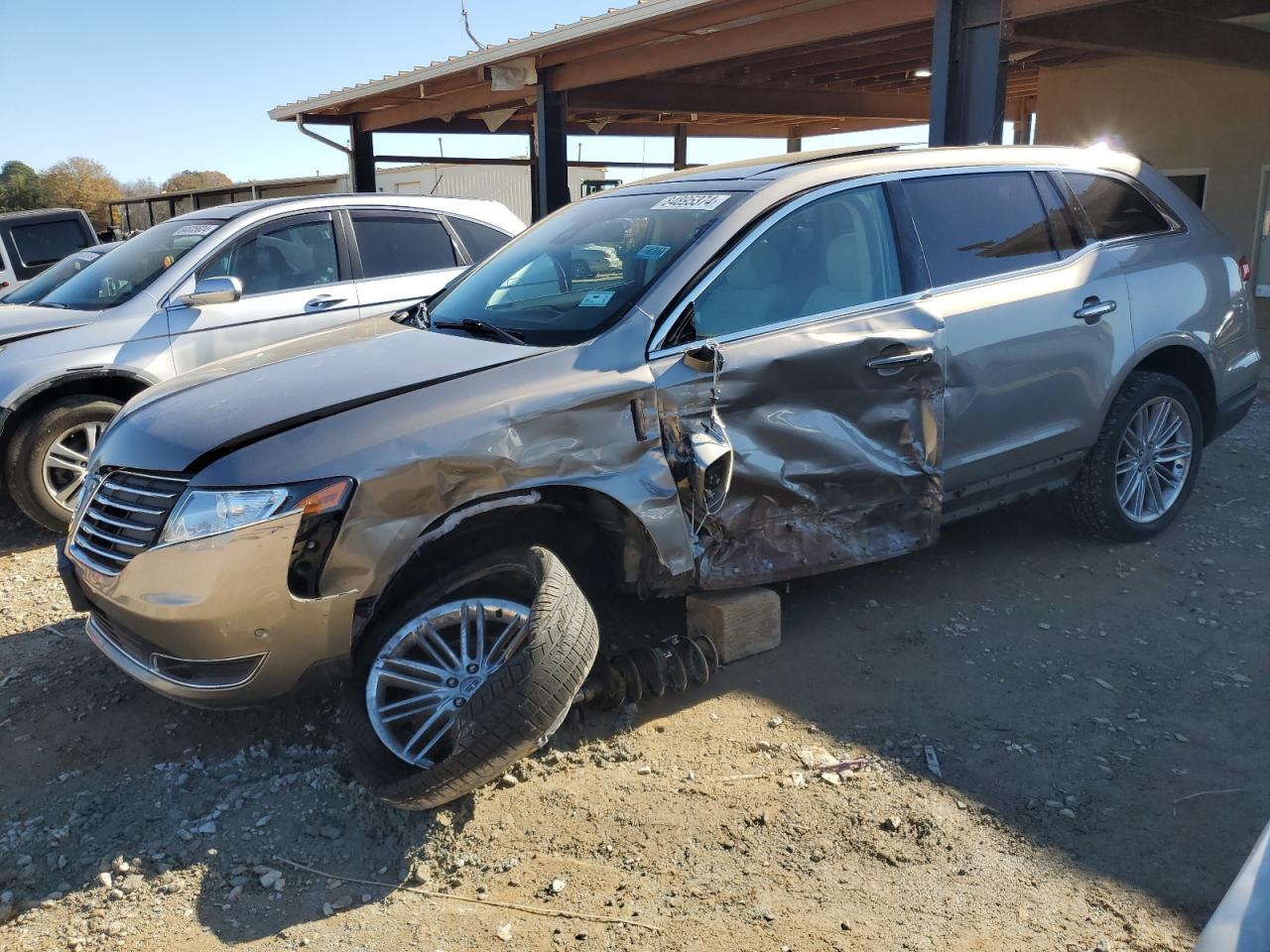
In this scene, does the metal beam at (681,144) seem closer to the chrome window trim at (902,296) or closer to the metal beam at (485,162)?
the metal beam at (485,162)

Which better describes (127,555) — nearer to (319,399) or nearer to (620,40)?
(319,399)

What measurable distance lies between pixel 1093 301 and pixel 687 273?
2.17 metres

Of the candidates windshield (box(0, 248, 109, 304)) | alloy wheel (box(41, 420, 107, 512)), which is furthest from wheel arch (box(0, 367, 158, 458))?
windshield (box(0, 248, 109, 304))

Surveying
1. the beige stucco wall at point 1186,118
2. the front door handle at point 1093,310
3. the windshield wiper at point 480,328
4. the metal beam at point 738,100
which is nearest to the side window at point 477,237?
the windshield wiper at point 480,328

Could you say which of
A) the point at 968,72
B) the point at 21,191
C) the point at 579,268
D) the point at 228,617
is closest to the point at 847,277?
the point at 579,268

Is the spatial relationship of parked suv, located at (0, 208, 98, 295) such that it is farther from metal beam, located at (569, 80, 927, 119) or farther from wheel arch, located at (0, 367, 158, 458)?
wheel arch, located at (0, 367, 158, 458)

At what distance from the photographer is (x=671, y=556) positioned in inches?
141

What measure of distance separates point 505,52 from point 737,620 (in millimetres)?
9940

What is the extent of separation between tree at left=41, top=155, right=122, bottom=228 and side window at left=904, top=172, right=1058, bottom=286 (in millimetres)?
40446

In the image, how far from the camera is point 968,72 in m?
8.02

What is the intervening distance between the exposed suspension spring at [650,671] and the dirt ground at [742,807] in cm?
8

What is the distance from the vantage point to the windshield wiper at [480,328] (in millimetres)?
3711

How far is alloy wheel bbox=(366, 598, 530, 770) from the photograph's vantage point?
316 cm

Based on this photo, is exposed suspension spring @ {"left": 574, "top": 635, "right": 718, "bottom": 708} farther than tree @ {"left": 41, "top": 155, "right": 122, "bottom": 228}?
No
